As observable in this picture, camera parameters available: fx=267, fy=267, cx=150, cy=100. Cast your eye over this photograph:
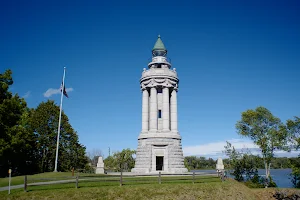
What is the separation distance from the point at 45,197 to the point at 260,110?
30600 millimetres

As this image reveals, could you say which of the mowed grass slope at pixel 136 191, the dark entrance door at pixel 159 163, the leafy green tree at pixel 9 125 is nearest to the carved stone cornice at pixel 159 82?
the dark entrance door at pixel 159 163

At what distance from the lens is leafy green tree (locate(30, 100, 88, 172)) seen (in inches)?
1791

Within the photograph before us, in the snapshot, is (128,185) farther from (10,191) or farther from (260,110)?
(260,110)

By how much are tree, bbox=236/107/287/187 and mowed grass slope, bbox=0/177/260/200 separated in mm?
12933

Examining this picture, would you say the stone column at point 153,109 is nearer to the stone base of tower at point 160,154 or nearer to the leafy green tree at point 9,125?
the stone base of tower at point 160,154

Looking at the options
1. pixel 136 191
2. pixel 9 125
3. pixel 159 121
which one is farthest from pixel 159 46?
pixel 136 191

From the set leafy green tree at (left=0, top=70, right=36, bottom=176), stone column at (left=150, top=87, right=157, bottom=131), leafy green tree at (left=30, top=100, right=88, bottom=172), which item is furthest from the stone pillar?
leafy green tree at (left=30, top=100, right=88, bottom=172)

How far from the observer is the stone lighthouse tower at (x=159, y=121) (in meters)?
35.3

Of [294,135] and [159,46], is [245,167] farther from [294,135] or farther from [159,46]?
[159,46]

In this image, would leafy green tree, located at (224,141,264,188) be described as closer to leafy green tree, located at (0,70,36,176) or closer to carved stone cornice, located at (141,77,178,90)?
carved stone cornice, located at (141,77,178,90)

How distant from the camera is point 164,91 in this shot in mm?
37906

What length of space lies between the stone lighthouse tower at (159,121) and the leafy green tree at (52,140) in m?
16.9

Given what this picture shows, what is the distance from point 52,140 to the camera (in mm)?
46219

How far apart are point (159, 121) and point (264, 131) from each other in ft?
48.4
